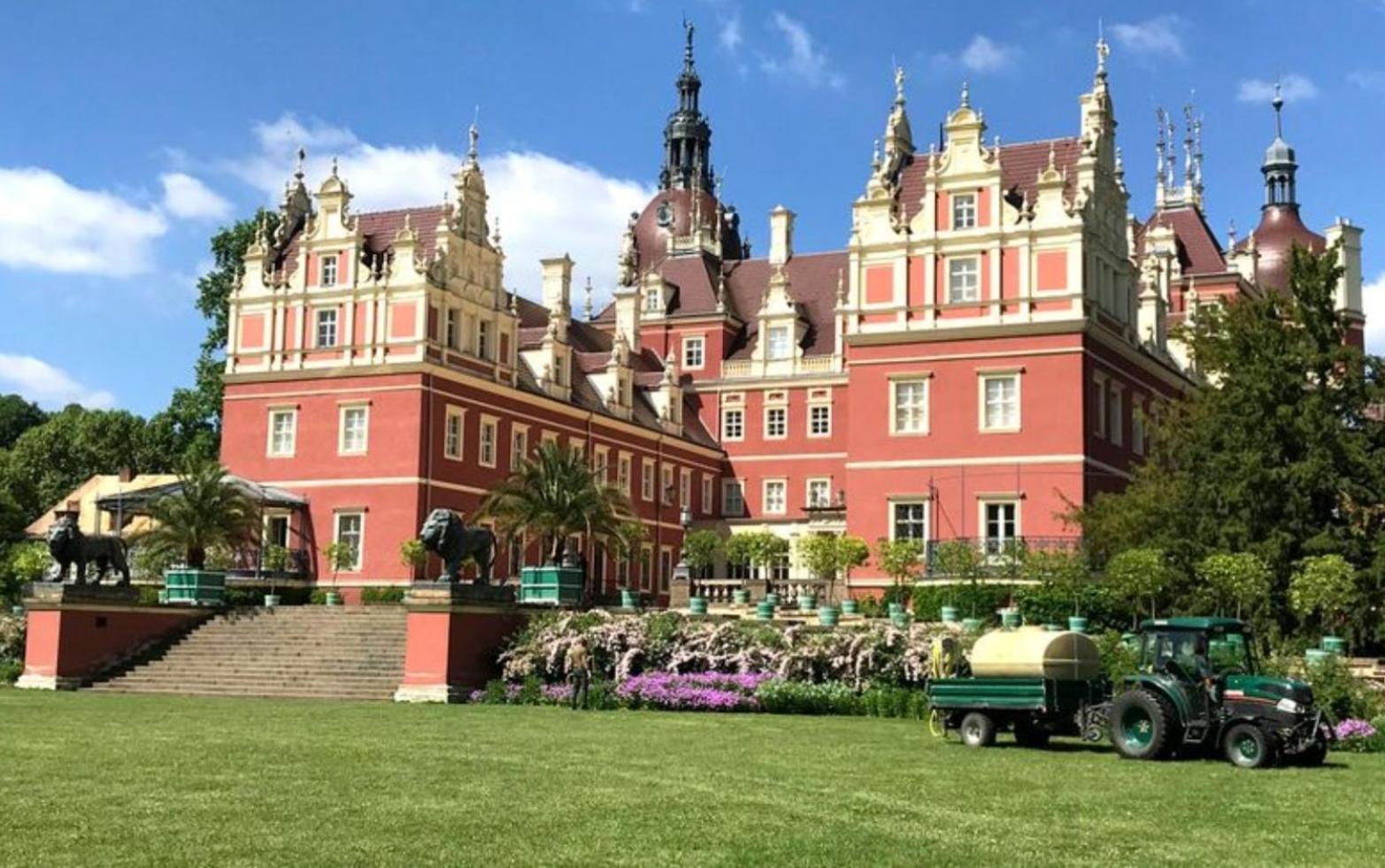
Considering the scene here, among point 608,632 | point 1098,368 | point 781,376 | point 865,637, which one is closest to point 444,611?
point 608,632

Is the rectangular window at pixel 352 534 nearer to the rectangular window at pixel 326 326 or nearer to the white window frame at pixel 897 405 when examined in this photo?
the rectangular window at pixel 326 326

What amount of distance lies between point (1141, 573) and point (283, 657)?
684 inches

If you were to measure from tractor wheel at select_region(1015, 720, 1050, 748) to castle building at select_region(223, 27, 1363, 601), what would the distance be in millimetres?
18410

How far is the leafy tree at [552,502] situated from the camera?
40.3 m

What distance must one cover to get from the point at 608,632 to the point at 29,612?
41.7 ft

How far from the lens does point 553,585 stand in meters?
32.9

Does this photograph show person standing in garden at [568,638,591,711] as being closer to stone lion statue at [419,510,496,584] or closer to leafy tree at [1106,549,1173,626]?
stone lion statue at [419,510,496,584]

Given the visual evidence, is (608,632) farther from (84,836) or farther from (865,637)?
(84,836)

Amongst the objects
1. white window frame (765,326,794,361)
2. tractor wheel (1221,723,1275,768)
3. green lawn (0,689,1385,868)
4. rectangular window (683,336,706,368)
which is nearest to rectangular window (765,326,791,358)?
white window frame (765,326,794,361)

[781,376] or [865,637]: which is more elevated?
[781,376]

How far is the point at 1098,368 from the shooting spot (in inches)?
1619

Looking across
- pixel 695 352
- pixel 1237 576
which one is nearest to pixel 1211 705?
pixel 1237 576

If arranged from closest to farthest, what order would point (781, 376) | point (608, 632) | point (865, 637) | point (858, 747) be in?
point (858, 747), point (865, 637), point (608, 632), point (781, 376)

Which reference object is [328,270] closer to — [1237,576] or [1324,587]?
[1237,576]
